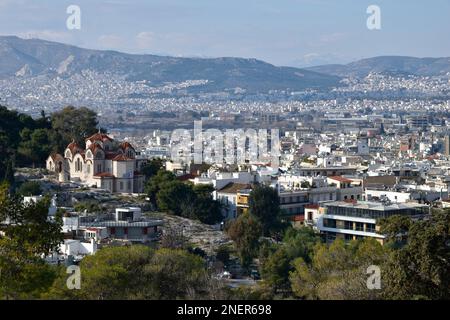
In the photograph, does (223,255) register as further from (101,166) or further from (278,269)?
(101,166)

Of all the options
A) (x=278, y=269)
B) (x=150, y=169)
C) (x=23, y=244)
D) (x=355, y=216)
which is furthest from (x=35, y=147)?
(x=23, y=244)

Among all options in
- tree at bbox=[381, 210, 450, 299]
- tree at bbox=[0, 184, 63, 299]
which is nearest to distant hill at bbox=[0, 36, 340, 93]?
tree at bbox=[381, 210, 450, 299]

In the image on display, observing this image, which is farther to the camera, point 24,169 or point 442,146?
point 442,146

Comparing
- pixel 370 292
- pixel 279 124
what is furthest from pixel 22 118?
pixel 279 124

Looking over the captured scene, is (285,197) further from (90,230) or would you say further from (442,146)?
(442,146)

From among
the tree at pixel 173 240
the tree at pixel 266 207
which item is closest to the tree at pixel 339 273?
the tree at pixel 173 240

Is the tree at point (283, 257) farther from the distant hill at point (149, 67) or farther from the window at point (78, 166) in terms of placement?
the distant hill at point (149, 67)
